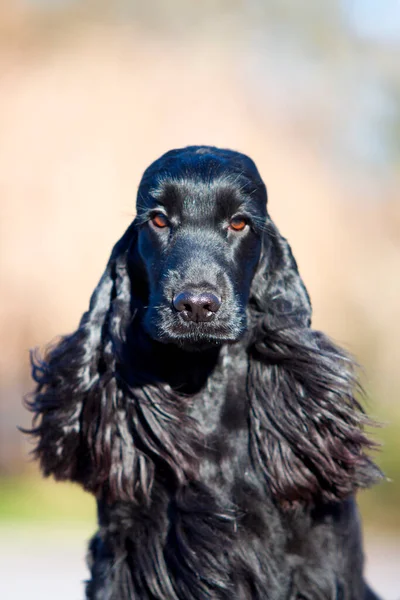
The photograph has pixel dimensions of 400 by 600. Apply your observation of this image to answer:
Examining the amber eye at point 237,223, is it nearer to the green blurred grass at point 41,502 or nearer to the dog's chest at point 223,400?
the dog's chest at point 223,400

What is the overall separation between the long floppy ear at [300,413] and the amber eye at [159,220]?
42 cm

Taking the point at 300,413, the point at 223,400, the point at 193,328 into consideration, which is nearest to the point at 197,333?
the point at 193,328

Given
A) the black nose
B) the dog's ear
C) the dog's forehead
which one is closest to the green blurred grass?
the dog's ear

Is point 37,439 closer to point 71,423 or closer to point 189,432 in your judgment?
point 71,423

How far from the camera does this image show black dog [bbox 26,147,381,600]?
312cm

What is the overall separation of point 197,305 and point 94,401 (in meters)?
0.66

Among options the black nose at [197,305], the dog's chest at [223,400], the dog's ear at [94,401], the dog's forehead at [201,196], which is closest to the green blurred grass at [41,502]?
the dog's ear at [94,401]

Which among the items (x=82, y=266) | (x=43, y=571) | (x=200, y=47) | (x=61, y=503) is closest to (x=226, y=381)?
(x=43, y=571)

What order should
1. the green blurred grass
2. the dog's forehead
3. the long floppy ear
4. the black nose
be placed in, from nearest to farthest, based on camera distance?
1. the black nose
2. the dog's forehead
3. the long floppy ear
4. the green blurred grass

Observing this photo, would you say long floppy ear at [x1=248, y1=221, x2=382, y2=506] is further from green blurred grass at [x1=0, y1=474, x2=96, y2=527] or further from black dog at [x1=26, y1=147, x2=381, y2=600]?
green blurred grass at [x1=0, y1=474, x2=96, y2=527]

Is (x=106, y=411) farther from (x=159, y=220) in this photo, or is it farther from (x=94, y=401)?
(x=159, y=220)

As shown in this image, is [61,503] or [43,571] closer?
[43,571]

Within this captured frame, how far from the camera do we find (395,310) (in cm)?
1041

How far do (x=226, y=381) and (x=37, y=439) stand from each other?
2.53 feet
